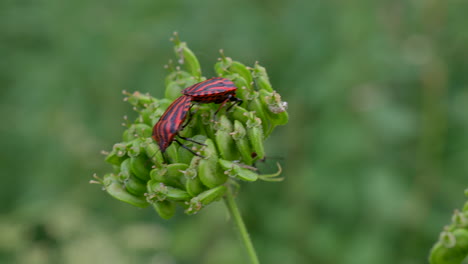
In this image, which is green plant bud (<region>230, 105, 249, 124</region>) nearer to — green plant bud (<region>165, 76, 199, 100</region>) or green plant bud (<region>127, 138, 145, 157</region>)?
green plant bud (<region>165, 76, 199, 100</region>)

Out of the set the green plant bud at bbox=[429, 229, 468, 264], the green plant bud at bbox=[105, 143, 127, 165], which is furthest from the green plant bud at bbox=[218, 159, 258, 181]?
the green plant bud at bbox=[429, 229, 468, 264]

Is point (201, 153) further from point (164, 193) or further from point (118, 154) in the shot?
point (118, 154)

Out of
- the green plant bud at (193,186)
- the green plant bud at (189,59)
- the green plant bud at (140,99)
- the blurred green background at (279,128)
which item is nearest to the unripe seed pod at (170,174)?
the green plant bud at (193,186)

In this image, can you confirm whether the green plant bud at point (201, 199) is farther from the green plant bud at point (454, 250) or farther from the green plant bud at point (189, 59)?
the green plant bud at point (454, 250)

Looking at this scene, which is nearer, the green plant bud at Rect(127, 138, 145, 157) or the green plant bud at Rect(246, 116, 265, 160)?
the green plant bud at Rect(246, 116, 265, 160)

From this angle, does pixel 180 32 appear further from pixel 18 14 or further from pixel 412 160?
Result: pixel 412 160

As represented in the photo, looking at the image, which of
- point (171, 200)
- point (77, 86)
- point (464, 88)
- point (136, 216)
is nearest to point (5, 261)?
point (136, 216)

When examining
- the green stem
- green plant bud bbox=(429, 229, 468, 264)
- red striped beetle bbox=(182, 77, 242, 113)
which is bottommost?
green plant bud bbox=(429, 229, 468, 264)

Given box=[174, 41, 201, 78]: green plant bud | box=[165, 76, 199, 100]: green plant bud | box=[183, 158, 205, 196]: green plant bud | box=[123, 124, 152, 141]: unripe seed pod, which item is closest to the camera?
box=[183, 158, 205, 196]: green plant bud
